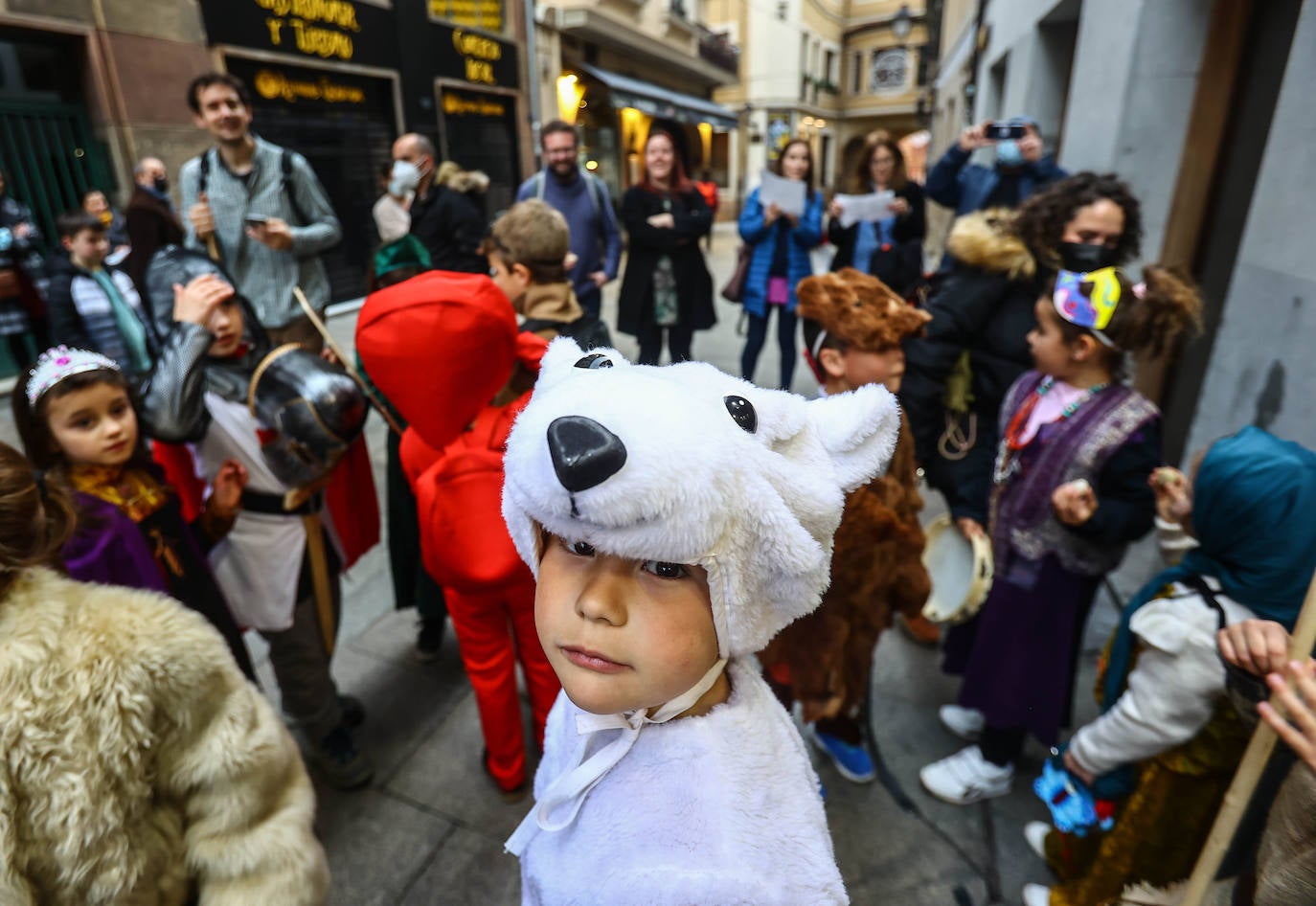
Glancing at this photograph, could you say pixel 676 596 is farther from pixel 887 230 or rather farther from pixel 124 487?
pixel 887 230

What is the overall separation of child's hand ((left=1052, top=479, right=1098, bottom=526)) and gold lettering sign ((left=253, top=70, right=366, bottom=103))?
9.05 m

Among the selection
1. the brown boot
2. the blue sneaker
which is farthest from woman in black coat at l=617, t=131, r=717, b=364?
the blue sneaker

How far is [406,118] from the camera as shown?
9.85 meters

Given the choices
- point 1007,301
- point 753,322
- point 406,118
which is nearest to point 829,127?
point 406,118

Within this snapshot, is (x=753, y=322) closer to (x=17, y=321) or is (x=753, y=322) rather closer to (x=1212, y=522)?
(x=1212, y=522)

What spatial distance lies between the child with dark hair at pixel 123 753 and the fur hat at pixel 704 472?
2.49ft

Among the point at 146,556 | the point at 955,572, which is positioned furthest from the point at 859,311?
the point at 146,556

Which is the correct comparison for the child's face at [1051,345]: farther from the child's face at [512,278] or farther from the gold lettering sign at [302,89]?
the gold lettering sign at [302,89]

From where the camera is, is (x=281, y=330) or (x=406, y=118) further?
(x=406, y=118)

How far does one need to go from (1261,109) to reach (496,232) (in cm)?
338

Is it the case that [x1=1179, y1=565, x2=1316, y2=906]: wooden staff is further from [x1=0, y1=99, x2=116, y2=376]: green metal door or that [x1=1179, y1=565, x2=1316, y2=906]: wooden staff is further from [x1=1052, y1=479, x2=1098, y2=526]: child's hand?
[x1=0, y1=99, x2=116, y2=376]: green metal door

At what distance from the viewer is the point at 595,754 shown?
A: 969mm

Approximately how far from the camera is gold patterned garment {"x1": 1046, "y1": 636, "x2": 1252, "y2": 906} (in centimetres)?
152

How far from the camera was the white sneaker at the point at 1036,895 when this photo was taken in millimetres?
1901
